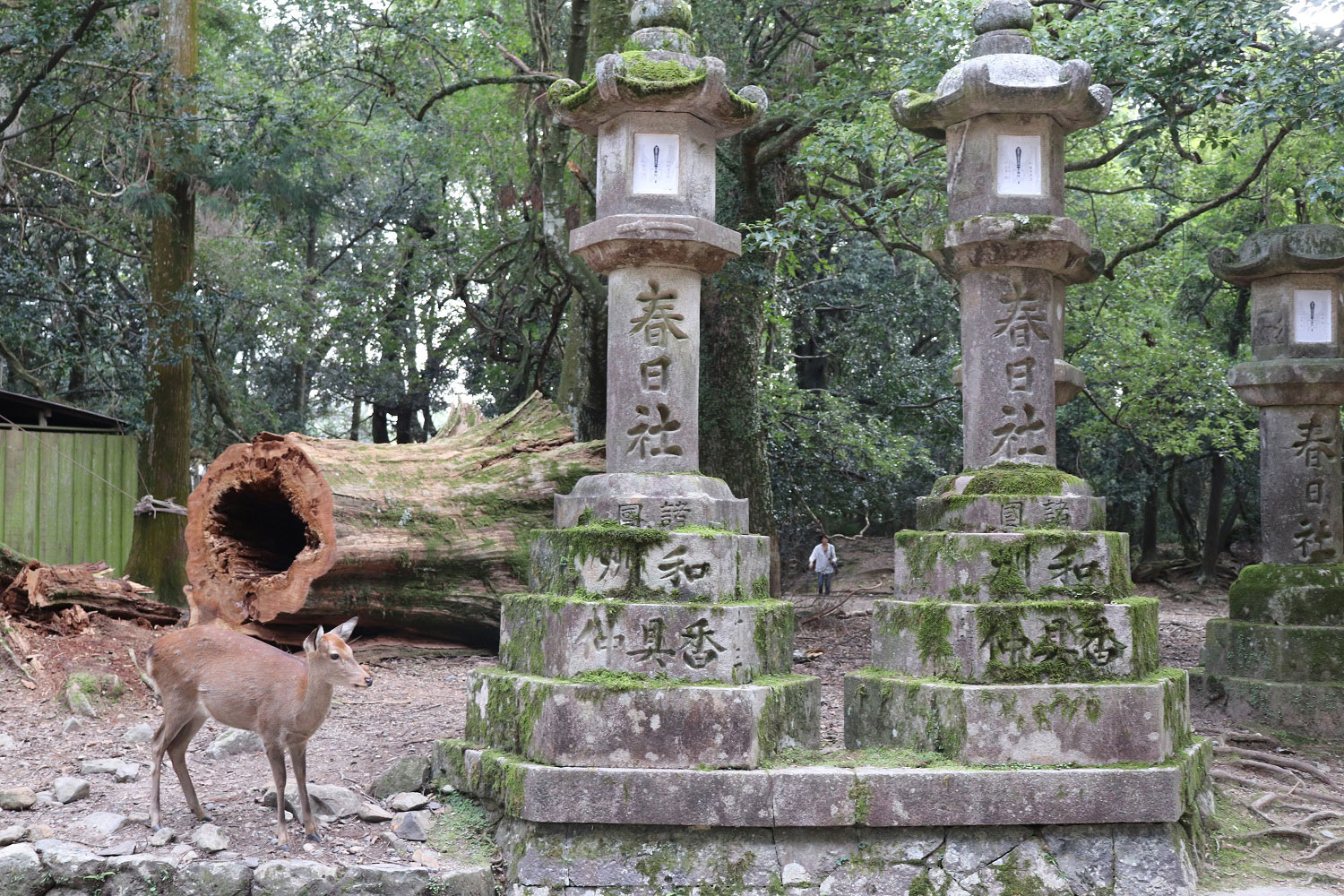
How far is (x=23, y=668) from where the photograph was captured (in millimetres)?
7273

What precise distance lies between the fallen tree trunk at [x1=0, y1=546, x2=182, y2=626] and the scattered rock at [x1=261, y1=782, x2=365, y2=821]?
342 centimetres

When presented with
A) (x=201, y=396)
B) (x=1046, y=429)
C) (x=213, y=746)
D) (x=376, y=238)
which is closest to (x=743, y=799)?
(x=1046, y=429)

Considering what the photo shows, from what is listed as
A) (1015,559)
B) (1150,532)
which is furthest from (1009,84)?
(1150,532)

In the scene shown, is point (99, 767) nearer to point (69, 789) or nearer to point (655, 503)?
point (69, 789)

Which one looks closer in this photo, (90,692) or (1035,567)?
(1035,567)

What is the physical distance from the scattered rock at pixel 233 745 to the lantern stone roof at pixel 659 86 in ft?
12.5

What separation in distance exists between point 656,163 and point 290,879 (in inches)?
143

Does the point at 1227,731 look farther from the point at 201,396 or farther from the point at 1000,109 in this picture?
the point at 201,396

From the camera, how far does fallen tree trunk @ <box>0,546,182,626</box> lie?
25.6 ft

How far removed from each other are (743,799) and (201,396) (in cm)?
1547

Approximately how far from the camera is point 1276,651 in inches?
342

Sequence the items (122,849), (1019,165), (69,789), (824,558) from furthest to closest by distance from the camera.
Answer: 1. (824,558)
2. (1019,165)
3. (69,789)
4. (122,849)

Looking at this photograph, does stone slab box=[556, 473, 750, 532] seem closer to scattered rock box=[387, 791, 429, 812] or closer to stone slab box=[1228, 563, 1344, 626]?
scattered rock box=[387, 791, 429, 812]

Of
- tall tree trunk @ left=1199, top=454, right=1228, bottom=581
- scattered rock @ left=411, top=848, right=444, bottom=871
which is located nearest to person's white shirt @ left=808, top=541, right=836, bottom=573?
tall tree trunk @ left=1199, top=454, right=1228, bottom=581
